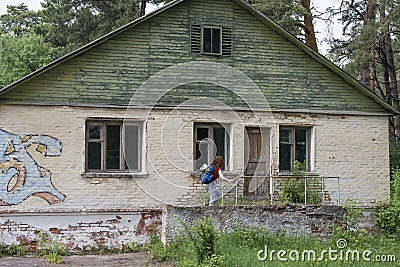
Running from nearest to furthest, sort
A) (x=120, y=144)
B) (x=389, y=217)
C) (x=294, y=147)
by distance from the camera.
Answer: (x=120, y=144) → (x=389, y=217) → (x=294, y=147)

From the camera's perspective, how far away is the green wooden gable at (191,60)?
54.5 ft

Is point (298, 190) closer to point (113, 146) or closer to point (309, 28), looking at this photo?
point (113, 146)

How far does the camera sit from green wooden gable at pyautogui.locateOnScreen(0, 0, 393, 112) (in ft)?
54.5

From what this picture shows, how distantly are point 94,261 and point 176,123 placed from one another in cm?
440

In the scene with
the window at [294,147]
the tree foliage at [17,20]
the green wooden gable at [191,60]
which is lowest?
the window at [294,147]

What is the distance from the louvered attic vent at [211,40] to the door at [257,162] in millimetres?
2297

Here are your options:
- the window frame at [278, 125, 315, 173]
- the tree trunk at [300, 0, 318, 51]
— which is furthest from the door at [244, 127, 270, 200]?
the tree trunk at [300, 0, 318, 51]

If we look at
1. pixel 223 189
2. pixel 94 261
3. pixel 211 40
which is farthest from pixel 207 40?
pixel 94 261

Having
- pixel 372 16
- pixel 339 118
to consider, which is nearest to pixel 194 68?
pixel 339 118

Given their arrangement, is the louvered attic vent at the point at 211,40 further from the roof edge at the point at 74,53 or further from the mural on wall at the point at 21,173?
the mural on wall at the point at 21,173

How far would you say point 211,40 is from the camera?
58.6 ft

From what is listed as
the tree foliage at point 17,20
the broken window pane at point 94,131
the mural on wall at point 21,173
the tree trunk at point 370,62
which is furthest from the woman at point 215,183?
the tree foliage at point 17,20

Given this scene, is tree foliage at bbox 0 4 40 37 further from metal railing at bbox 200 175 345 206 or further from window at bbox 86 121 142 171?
metal railing at bbox 200 175 345 206

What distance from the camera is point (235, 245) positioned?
14141 mm
